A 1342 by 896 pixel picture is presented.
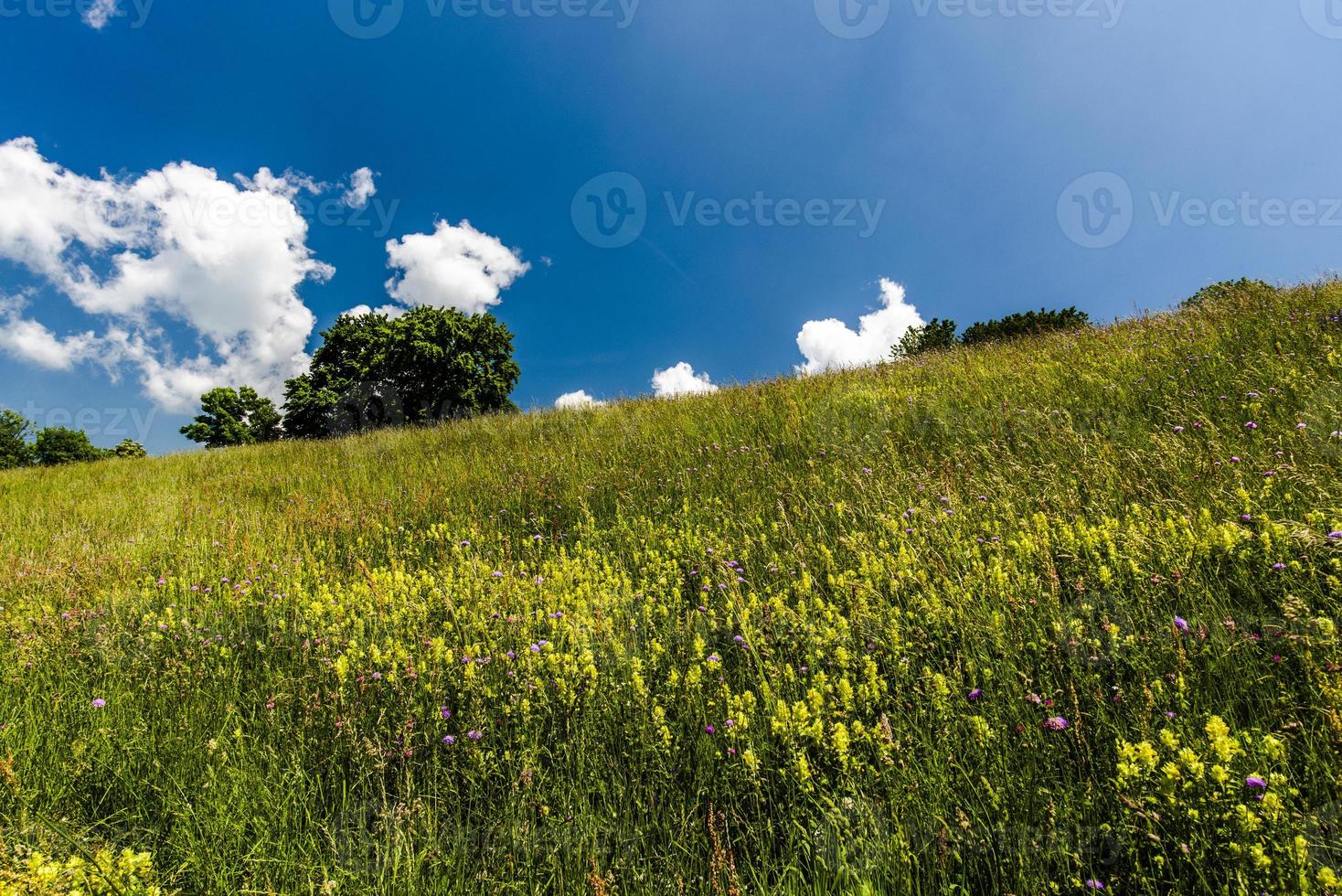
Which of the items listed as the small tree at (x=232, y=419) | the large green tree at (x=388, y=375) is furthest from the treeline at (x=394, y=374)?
the small tree at (x=232, y=419)

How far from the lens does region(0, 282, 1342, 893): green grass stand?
1.48 m

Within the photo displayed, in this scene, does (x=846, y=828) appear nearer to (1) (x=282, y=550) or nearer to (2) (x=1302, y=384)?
(1) (x=282, y=550)

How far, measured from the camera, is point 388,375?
101 feet

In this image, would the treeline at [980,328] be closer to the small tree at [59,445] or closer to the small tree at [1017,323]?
the small tree at [1017,323]

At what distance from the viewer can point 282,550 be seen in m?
4.63

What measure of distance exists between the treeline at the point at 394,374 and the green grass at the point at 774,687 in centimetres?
2714

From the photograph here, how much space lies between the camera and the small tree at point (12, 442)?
4162 centimetres

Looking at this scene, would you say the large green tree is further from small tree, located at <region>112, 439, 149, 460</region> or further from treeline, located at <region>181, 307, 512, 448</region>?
small tree, located at <region>112, 439, 149, 460</region>

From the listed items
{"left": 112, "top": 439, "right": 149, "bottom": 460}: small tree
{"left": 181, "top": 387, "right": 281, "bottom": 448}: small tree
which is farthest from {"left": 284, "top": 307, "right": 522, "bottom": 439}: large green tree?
{"left": 112, "top": 439, "right": 149, "bottom": 460}: small tree

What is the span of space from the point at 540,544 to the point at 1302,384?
6266mm

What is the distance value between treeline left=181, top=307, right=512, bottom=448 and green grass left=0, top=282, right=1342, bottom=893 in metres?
27.1

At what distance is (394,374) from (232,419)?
110 feet

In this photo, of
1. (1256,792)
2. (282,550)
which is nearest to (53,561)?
(282,550)

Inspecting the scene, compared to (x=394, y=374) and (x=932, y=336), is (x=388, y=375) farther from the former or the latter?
(x=932, y=336)
